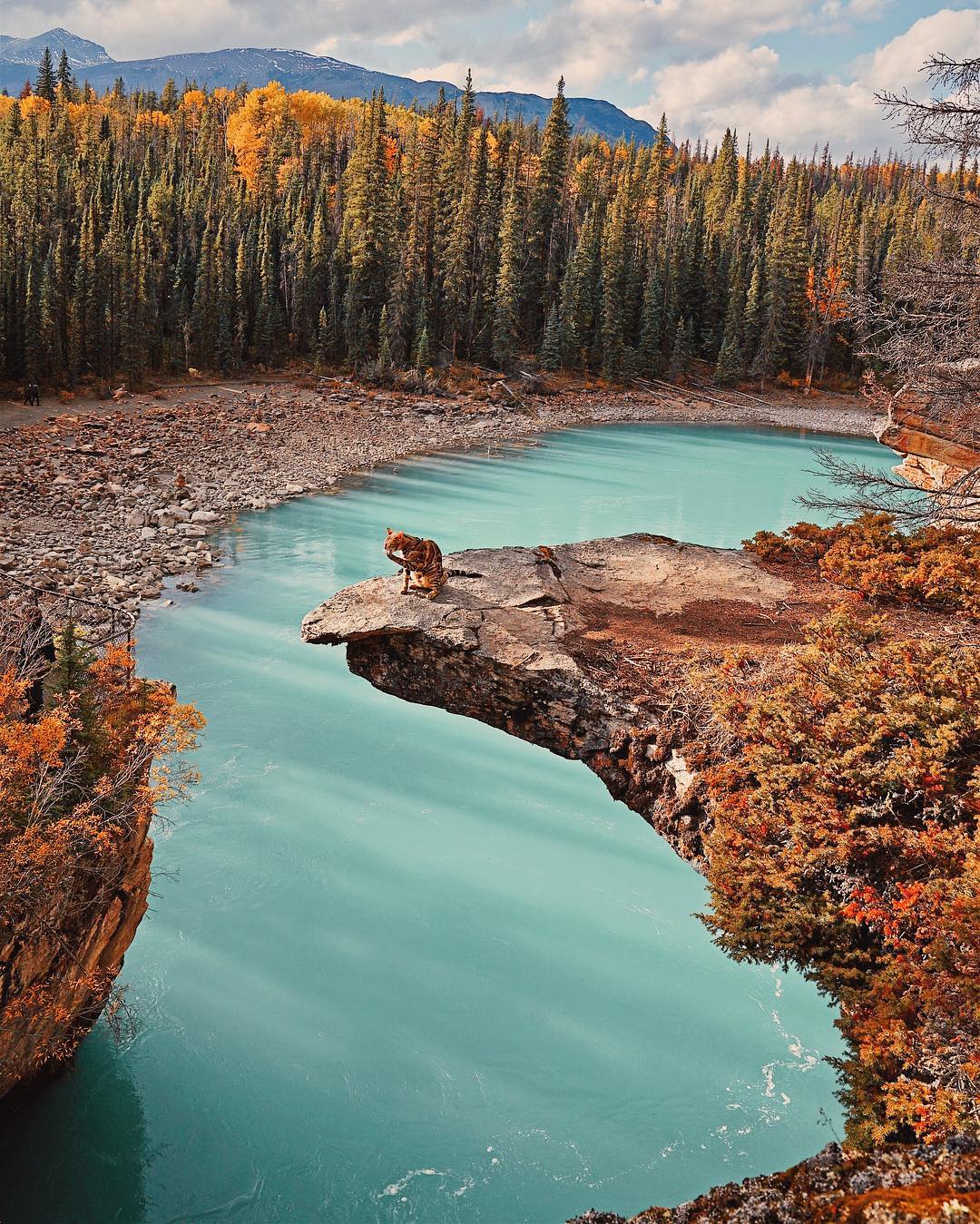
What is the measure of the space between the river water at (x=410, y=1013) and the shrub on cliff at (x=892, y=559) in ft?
16.1

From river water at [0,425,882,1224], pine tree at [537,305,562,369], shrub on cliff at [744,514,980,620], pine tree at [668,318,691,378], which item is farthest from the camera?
pine tree at [668,318,691,378]

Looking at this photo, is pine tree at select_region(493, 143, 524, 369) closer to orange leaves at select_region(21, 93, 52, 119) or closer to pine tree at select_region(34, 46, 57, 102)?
orange leaves at select_region(21, 93, 52, 119)

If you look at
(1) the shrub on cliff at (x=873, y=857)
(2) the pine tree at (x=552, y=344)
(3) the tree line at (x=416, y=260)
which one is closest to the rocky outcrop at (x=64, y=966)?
(1) the shrub on cliff at (x=873, y=857)

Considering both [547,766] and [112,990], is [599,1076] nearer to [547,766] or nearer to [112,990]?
[112,990]

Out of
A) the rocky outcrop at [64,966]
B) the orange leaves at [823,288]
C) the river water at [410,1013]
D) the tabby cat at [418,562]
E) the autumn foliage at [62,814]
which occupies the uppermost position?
the orange leaves at [823,288]

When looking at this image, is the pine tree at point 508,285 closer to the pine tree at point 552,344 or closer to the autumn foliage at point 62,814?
the pine tree at point 552,344

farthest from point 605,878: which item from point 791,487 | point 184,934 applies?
point 791,487

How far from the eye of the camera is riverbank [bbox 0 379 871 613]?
20516mm

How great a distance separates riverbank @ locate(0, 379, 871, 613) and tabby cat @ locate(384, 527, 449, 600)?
296 inches

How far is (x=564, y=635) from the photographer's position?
11.8 metres

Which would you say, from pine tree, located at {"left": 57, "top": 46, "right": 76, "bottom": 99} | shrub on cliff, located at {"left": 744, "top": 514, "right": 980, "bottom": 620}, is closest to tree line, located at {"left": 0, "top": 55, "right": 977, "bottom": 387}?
pine tree, located at {"left": 57, "top": 46, "right": 76, "bottom": 99}

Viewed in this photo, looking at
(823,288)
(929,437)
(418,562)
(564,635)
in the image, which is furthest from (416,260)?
(564,635)

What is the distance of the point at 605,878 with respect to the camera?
11.0m

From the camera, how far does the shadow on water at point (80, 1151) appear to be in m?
6.88
